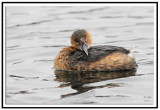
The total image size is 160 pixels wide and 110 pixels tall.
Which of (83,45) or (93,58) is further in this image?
(83,45)

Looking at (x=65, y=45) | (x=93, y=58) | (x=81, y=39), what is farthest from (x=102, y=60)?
(x=65, y=45)

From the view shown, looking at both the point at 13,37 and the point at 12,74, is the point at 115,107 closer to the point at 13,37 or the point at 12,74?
the point at 12,74

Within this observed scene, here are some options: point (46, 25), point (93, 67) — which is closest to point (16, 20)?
point (46, 25)

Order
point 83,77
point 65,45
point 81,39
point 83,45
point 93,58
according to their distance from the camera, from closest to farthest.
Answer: point 83,77 < point 93,58 < point 83,45 < point 81,39 < point 65,45

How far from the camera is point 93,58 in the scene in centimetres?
1078

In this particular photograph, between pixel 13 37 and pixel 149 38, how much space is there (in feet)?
15.6

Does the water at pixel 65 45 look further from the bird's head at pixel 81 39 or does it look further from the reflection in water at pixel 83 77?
the bird's head at pixel 81 39

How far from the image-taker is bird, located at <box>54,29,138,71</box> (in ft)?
35.4

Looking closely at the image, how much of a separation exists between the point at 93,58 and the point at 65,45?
11.4 ft

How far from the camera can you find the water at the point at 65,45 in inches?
364

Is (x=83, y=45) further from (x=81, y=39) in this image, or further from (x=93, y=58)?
(x=93, y=58)

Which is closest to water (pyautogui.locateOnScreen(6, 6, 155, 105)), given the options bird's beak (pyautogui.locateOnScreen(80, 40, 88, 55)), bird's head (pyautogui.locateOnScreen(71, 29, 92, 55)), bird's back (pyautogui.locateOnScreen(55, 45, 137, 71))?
bird's back (pyautogui.locateOnScreen(55, 45, 137, 71))

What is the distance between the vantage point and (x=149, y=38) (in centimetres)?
1438

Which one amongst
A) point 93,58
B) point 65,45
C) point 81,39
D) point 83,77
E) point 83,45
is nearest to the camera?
point 83,77
